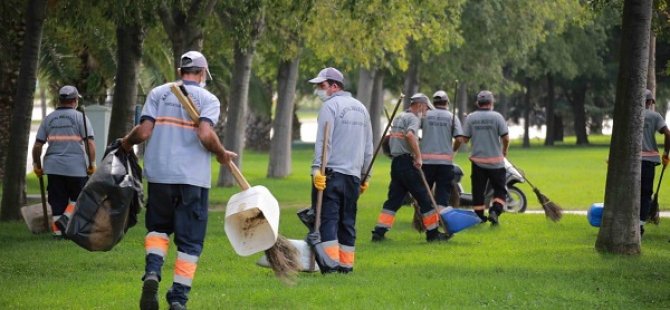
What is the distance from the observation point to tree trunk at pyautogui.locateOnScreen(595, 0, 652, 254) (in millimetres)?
13766

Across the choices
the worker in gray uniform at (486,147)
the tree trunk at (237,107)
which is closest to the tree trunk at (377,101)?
the tree trunk at (237,107)

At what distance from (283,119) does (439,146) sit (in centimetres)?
1666

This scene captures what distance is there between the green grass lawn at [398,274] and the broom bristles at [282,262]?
0.15 meters

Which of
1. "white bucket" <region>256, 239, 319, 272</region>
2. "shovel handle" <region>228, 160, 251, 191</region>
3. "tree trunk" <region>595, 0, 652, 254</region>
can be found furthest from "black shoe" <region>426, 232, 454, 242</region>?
"shovel handle" <region>228, 160, 251, 191</region>

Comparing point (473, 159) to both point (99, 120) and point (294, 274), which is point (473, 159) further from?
point (99, 120)

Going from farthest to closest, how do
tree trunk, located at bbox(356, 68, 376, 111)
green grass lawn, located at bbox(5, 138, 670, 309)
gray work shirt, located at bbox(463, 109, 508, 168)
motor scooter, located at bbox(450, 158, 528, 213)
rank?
tree trunk, located at bbox(356, 68, 376, 111) < motor scooter, located at bbox(450, 158, 528, 213) < gray work shirt, located at bbox(463, 109, 508, 168) < green grass lawn, located at bbox(5, 138, 670, 309)

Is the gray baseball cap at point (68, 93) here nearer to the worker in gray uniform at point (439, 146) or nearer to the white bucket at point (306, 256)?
the worker in gray uniform at point (439, 146)

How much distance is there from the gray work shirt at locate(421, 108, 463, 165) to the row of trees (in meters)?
0.70

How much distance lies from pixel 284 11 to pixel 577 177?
531 inches

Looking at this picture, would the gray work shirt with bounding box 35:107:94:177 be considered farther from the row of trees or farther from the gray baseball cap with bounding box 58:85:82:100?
the row of trees

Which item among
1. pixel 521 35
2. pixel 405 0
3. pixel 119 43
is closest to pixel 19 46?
pixel 119 43

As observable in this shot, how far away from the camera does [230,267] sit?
12875mm

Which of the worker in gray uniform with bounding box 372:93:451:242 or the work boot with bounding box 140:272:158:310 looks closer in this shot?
the work boot with bounding box 140:272:158:310

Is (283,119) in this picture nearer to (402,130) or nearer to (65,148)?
(402,130)
